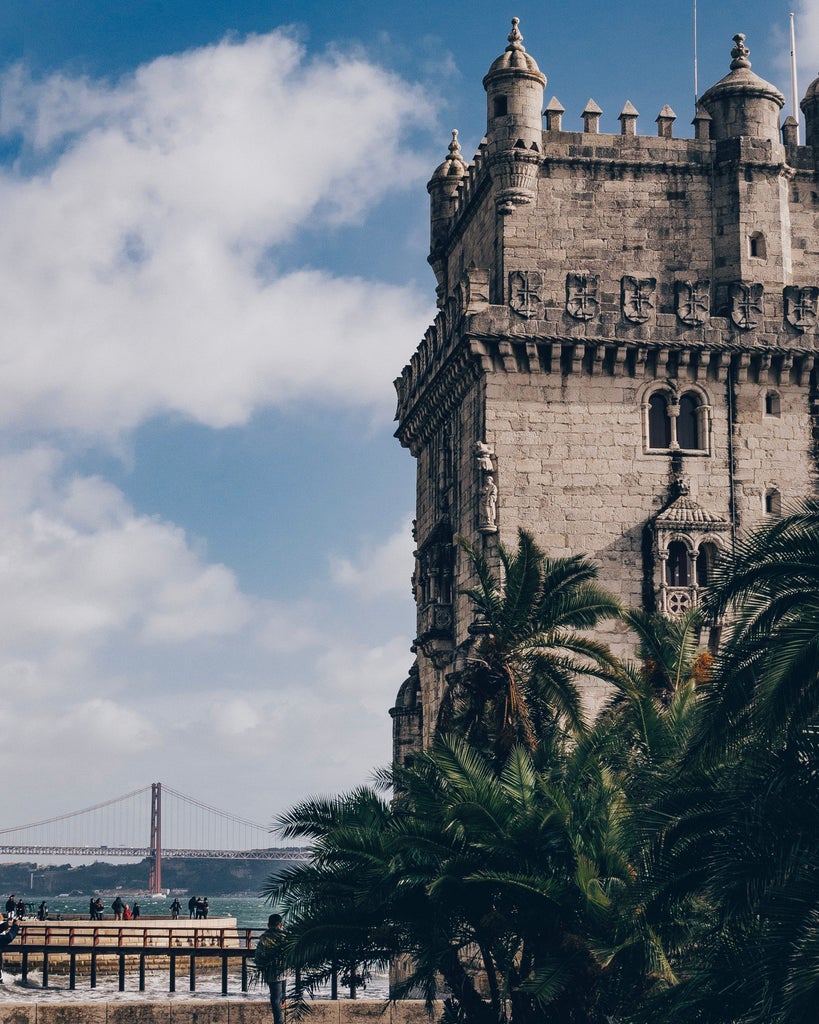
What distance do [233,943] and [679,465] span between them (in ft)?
123

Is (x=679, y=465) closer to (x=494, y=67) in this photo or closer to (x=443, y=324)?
(x=443, y=324)

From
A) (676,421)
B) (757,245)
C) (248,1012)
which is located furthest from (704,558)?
(248,1012)

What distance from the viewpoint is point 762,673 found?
20875mm

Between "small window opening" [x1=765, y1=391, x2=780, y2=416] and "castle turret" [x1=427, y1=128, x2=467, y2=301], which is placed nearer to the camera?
"small window opening" [x1=765, y1=391, x2=780, y2=416]

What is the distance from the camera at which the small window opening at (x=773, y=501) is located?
40938 millimetres

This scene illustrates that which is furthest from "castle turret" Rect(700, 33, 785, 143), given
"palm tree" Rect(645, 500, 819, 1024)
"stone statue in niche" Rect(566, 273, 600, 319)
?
"palm tree" Rect(645, 500, 819, 1024)

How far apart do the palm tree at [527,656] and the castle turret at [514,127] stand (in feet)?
39.1

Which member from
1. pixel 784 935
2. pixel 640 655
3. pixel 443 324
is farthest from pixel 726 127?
pixel 784 935

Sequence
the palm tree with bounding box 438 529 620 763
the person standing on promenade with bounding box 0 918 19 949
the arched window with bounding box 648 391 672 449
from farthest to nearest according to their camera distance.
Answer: the arched window with bounding box 648 391 672 449 → the person standing on promenade with bounding box 0 918 19 949 → the palm tree with bounding box 438 529 620 763

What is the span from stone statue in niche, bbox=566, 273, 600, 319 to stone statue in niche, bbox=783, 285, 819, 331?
4.74 metres

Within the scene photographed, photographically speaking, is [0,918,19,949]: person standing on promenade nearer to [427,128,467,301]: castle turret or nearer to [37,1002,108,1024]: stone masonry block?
[37,1002,108,1024]: stone masonry block

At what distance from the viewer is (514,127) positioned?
1652 inches

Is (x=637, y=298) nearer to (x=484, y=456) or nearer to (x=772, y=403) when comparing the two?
(x=772, y=403)

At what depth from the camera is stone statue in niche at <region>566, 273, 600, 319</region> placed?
134 feet
